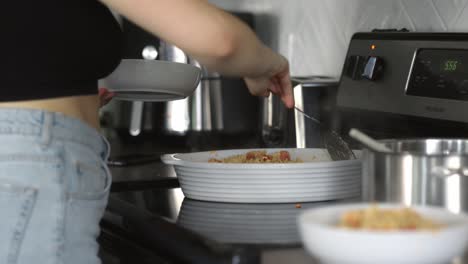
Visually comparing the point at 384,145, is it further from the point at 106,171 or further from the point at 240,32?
the point at 106,171

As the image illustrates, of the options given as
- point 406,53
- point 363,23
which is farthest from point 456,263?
point 363,23

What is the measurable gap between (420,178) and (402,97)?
0.70m

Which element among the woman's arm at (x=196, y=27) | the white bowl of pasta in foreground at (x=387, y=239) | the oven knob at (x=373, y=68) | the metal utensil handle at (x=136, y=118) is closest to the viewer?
the white bowl of pasta in foreground at (x=387, y=239)

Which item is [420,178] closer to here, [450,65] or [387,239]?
[387,239]

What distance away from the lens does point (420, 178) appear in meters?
1.02

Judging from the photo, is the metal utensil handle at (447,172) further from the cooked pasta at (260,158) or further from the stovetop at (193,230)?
the cooked pasta at (260,158)

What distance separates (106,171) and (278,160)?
36cm

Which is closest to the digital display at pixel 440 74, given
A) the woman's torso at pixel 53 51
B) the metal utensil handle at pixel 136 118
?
the woman's torso at pixel 53 51

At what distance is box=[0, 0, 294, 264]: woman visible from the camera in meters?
1.13

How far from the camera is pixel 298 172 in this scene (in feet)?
4.57

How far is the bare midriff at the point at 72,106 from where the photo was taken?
117 cm

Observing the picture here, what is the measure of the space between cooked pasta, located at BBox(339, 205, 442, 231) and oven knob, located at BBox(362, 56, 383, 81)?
34.3 inches

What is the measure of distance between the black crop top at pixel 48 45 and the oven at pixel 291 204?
0.81 feet

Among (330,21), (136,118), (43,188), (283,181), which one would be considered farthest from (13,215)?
(136,118)
